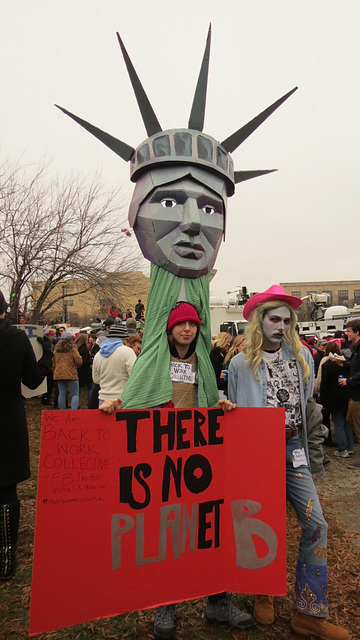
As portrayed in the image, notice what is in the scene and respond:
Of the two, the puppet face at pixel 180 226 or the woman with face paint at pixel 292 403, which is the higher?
the puppet face at pixel 180 226

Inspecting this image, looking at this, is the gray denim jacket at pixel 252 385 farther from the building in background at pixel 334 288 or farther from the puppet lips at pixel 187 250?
the building in background at pixel 334 288

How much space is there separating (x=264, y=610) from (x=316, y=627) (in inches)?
12.2

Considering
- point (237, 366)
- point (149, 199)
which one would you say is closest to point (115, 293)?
point (149, 199)

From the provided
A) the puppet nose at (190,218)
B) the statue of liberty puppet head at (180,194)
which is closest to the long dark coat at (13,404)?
the statue of liberty puppet head at (180,194)

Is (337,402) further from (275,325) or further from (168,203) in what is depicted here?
(168,203)

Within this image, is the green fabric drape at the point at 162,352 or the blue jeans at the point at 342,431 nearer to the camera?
the green fabric drape at the point at 162,352

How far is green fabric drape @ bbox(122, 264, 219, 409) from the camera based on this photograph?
2771 mm

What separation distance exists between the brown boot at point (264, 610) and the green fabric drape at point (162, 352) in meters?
1.23

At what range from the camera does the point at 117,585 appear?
88.1 inches

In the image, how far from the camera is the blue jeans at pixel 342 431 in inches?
261

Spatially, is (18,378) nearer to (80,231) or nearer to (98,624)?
(98,624)

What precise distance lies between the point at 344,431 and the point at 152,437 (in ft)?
17.1

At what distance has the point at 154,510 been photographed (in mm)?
2344

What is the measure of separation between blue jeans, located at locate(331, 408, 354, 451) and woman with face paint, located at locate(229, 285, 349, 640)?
4248 millimetres
